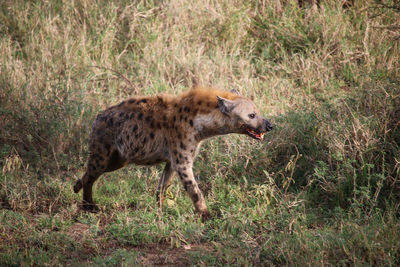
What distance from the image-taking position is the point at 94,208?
5.35m

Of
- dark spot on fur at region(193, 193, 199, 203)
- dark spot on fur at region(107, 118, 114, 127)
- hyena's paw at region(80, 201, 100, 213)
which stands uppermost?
dark spot on fur at region(107, 118, 114, 127)

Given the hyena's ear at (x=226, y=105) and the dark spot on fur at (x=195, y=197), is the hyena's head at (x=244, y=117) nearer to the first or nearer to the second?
the hyena's ear at (x=226, y=105)

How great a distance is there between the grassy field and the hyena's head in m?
0.44

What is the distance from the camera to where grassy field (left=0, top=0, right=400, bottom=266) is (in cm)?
439

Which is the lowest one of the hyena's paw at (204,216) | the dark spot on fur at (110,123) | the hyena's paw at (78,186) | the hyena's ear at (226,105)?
the hyena's paw at (78,186)

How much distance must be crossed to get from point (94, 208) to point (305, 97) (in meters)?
2.89

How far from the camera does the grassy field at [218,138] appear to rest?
4.39m

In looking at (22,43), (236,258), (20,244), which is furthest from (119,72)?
(236,258)

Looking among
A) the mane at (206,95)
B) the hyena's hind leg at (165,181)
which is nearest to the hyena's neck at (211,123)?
the mane at (206,95)

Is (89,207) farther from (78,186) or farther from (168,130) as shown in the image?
(168,130)

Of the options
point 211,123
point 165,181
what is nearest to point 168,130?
point 211,123

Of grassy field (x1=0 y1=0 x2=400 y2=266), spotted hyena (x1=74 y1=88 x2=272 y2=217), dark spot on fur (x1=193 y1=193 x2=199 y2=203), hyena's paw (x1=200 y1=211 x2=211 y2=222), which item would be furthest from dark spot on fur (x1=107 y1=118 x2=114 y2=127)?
hyena's paw (x1=200 y1=211 x2=211 y2=222)

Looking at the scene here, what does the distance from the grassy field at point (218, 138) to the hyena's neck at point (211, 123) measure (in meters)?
0.61

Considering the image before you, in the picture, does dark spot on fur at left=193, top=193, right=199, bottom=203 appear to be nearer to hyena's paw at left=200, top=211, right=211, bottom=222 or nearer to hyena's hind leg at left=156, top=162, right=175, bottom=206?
hyena's paw at left=200, top=211, right=211, bottom=222
